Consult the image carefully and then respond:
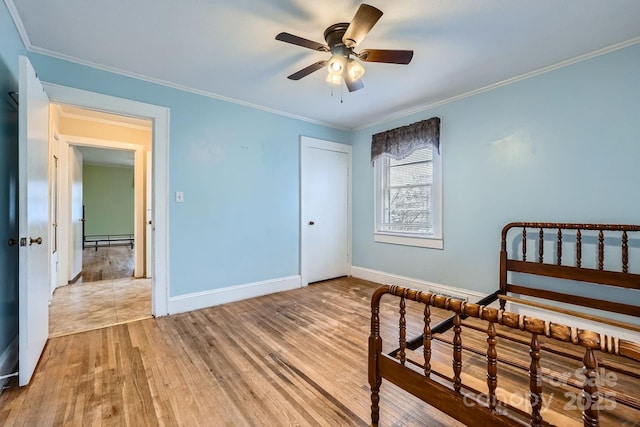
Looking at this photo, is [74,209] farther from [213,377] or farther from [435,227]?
[435,227]

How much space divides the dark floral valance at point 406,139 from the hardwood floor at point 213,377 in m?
2.01

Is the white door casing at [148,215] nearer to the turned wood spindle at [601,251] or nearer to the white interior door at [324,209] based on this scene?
the white interior door at [324,209]

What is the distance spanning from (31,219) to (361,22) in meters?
2.43

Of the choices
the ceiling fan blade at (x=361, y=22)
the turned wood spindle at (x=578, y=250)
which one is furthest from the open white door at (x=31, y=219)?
the turned wood spindle at (x=578, y=250)

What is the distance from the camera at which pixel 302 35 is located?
2.16m

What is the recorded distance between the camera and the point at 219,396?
68.1 inches

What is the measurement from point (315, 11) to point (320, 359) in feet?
7.92

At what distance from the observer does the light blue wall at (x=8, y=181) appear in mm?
1879

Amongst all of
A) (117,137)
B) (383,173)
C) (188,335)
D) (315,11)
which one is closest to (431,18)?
(315,11)

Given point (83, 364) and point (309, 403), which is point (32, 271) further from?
point (309, 403)

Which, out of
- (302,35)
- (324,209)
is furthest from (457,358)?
(324,209)

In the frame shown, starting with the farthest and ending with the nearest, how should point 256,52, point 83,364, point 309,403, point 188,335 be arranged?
point 188,335 → point 256,52 → point 83,364 → point 309,403

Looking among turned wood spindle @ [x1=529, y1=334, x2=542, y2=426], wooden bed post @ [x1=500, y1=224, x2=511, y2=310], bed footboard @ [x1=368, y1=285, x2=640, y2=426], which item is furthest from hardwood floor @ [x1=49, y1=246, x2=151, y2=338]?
wooden bed post @ [x1=500, y1=224, x2=511, y2=310]

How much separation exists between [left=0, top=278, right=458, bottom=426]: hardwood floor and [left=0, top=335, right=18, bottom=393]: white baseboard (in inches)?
5.3
